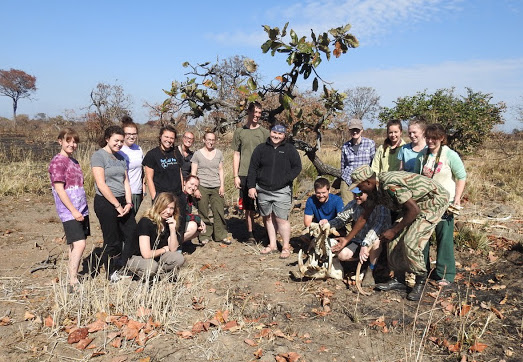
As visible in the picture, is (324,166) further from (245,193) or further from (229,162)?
(229,162)

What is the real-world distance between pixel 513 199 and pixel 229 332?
6554 millimetres

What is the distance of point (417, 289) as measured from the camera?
13.4 feet

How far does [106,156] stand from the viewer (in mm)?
4262

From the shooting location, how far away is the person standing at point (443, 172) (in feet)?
13.4

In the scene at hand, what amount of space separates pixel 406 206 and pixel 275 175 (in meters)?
1.91

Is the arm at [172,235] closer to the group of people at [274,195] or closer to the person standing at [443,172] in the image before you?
the group of people at [274,195]

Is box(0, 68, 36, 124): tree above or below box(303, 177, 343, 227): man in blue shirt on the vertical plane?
above

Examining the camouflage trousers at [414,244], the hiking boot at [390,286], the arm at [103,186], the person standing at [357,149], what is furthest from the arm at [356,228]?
the arm at [103,186]

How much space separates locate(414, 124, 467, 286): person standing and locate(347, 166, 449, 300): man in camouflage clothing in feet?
1.03

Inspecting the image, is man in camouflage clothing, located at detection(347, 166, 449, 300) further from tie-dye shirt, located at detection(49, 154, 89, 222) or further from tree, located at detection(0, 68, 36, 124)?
tree, located at detection(0, 68, 36, 124)

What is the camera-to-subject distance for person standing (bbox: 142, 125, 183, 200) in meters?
4.93

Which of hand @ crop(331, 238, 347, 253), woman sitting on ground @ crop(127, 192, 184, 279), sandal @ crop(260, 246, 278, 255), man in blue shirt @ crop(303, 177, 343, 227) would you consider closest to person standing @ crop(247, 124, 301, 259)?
sandal @ crop(260, 246, 278, 255)

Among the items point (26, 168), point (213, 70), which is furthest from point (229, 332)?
point (26, 168)

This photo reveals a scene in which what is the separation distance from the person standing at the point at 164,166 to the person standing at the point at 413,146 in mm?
2869
